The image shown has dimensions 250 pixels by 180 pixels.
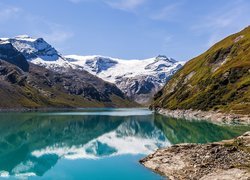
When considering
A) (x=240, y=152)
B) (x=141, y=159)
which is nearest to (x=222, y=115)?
(x=141, y=159)

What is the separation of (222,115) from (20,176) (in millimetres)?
131359

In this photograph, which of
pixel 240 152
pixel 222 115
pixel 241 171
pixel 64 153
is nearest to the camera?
pixel 241 171

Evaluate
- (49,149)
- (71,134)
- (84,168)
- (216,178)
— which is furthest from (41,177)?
(71,134)

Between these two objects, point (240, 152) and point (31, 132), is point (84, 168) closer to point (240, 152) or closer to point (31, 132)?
point (240, 152)

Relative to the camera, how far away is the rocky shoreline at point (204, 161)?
49812 millimetres

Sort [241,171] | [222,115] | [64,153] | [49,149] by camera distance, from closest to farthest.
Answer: [241,171] → [64,153] → [49,149] → [222,115]

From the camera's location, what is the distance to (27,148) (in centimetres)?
10644

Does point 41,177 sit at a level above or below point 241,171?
below

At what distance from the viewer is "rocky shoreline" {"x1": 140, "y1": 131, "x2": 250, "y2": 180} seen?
4981 centimetres

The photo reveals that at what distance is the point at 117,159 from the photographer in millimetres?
81375

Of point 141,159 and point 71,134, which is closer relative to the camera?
point 141,159

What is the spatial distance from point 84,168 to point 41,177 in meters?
10.6

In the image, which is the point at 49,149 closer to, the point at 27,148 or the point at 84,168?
the point at 27,148

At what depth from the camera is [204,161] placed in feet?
188
